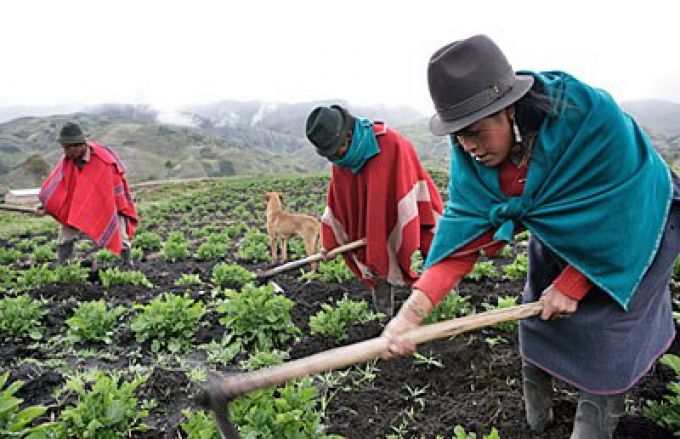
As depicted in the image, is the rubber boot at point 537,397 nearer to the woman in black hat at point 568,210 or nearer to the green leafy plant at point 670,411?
the woman in black hat at point 568,210

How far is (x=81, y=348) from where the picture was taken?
5.05m

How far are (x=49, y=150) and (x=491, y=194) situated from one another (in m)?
106

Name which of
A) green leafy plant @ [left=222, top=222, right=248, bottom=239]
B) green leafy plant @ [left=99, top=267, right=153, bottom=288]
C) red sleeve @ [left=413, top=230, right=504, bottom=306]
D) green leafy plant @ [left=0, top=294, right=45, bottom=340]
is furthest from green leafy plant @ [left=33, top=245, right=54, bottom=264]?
red sleeve @ [left=413, top=230, right=504, bottom=306]

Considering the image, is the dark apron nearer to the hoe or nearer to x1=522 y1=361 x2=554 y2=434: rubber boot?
x1=522 y1=361 x2=554 y2=434: rubber boot

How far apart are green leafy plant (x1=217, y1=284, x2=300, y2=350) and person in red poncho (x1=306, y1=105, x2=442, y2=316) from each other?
0.84m

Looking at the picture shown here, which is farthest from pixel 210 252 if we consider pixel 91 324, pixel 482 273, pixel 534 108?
pixel 534 108

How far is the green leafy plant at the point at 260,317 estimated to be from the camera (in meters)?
4.77

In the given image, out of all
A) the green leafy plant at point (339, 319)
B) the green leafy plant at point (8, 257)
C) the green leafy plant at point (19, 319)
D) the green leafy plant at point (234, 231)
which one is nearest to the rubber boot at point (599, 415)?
the green leafy plant at point (339, 319)

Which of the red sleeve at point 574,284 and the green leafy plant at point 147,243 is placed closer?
the red sleeve at point 574,284

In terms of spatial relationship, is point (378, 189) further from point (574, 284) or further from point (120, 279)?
point (120, 279)

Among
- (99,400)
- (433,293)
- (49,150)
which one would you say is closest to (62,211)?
(99,400)

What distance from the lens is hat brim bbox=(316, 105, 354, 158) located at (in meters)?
4.25

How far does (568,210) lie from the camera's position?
2361 millimetres

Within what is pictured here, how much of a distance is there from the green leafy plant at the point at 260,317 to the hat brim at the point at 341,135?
1360mm
